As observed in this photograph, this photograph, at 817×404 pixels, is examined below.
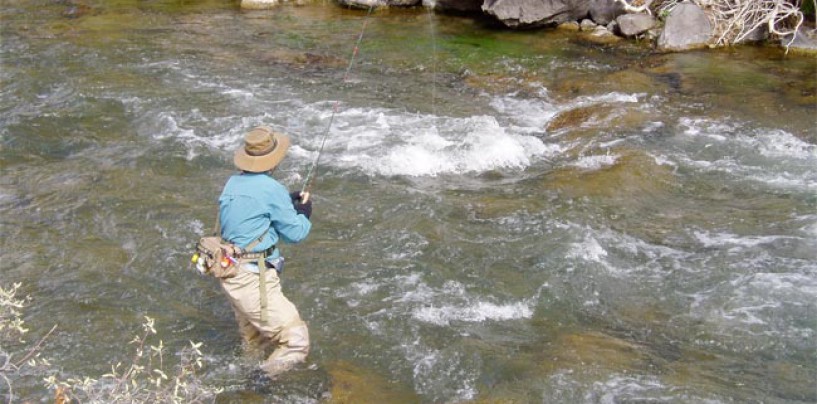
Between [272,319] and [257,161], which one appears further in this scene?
[272,319]

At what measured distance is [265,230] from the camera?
5.02 meters

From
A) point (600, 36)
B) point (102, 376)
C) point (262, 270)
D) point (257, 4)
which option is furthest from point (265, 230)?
point (257, 4)

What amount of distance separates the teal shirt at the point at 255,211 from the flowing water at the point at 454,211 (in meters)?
1.13

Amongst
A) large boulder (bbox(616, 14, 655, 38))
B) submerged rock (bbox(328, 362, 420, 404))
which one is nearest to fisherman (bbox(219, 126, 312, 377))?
submerged rock (bbox(328, 362, 420, 404))

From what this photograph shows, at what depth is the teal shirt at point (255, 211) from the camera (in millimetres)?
4891

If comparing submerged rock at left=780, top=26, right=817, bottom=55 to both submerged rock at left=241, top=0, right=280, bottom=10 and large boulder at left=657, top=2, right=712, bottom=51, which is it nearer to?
large boulder at left=657, top=2, right=712, bottom=51

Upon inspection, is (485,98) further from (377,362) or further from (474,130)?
(377,362)

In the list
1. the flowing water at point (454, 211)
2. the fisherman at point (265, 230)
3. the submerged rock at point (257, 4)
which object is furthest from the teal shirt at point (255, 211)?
the submerged rock at point (257, 4)

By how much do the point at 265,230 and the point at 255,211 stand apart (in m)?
0.18

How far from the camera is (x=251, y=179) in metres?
4.93

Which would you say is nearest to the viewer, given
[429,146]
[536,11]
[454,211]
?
[454,211]

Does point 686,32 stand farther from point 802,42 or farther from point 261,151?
point 261,151

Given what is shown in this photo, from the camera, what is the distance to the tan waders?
5.09m

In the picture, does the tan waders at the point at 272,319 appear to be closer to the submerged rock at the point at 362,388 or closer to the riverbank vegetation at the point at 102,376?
the submerged rock at the point at 362,388
